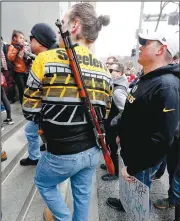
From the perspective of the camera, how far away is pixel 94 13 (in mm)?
1260

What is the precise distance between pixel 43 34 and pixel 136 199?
165 centimetres

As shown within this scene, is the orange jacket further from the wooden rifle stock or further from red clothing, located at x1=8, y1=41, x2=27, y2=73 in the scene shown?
the wooden rifle stock

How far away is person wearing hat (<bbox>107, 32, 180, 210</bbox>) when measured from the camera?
1.28m

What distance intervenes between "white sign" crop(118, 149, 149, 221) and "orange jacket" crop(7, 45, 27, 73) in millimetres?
2796

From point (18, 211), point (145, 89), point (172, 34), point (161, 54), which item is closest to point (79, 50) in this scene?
point (145, 89)

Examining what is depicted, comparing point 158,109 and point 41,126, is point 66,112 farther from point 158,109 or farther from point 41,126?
point 158,109

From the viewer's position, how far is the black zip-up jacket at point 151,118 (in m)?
1.27

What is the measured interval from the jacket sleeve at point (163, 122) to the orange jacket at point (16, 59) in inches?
118

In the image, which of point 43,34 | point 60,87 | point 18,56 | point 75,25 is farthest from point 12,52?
point 60,87

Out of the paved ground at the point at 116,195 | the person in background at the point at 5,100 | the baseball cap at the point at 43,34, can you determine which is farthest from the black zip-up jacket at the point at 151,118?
the person in background at the point at 5,100

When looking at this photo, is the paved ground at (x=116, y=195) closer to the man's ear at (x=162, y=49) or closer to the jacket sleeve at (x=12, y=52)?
the man's ear at (x=162, y=49)

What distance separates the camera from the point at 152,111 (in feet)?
4.40

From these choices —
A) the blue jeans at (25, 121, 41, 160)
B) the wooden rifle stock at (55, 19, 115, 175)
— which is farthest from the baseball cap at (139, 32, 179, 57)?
the blue jeans at (25, 121, 41, 160)

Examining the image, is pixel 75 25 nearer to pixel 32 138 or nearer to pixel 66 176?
pixel 66 176
